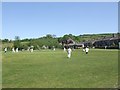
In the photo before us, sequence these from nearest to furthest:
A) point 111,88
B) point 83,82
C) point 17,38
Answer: point 111,88, point 83,82, point 17,38

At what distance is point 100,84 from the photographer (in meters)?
16.2

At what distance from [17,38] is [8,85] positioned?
177 metres

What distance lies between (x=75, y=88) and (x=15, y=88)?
2728 mm

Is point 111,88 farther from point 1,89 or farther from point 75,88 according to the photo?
point 1,89

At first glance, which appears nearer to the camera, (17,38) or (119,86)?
(119,86)

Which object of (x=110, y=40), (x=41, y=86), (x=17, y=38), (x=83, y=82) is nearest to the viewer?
(x=41, y=86)

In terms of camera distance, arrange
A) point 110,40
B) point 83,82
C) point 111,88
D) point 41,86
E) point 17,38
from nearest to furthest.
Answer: point 111,88 < point 41,86 < point 83,82 < point 110,40 < point 17,38

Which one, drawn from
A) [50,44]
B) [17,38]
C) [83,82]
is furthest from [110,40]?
[83,82]

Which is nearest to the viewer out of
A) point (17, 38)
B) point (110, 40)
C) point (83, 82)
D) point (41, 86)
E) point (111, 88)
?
point (111, 88)

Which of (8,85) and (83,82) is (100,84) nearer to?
(83,82)

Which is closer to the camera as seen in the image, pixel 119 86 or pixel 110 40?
pixel 119 86

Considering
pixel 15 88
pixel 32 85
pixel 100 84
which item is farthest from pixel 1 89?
pixel 100 84

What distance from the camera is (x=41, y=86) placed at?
52.2 feet

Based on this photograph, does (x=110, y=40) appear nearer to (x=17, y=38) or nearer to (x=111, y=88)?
(x=17, y=38)
